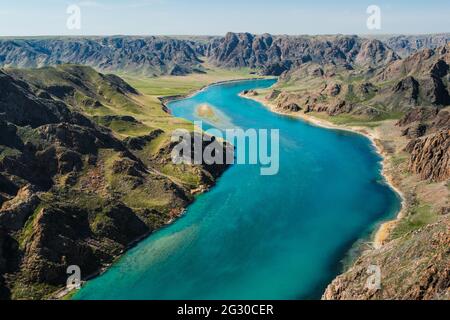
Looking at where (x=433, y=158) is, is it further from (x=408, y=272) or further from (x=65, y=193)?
(x=65, y=193)

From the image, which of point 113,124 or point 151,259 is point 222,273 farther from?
point 113,124

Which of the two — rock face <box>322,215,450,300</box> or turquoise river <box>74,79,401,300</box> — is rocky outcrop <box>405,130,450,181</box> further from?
rock face <box>322,215,450,300</box>

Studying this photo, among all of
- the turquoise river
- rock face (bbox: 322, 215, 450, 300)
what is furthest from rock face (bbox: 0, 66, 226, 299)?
rock face (bbox: 322, 215, 450, 300)

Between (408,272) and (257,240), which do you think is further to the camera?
(257,240)

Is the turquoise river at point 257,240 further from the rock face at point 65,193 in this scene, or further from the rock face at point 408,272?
the rock face at point 408,272

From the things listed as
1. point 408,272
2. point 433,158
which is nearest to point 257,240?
point 408,272
